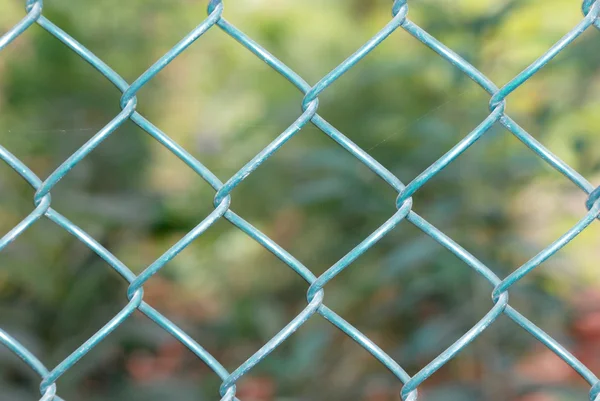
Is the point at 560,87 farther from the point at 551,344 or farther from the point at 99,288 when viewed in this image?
the point at 99,288

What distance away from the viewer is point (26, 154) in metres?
2.16

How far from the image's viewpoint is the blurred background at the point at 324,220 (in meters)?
1.96

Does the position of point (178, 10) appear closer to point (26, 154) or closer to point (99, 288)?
point (26, 154)

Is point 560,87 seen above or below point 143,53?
below

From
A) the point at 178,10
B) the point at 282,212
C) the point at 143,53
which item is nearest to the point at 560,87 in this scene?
the point at 282,212

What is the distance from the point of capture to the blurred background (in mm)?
1956

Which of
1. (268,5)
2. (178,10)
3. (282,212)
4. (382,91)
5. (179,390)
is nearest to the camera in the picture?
(179,390)

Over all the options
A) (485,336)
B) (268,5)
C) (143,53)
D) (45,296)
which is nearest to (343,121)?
(143,53)

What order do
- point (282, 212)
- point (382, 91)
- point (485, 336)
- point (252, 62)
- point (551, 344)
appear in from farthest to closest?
point (252, 62), point (282, 212), point (382, 91), point (485, 336), point (551, 344)

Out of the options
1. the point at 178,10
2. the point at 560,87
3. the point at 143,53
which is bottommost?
the point at 560,87

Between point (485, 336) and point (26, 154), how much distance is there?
4.41ft

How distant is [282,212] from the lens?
294cm

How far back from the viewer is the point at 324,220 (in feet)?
8.79

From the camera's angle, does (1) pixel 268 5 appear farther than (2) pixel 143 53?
Yes
